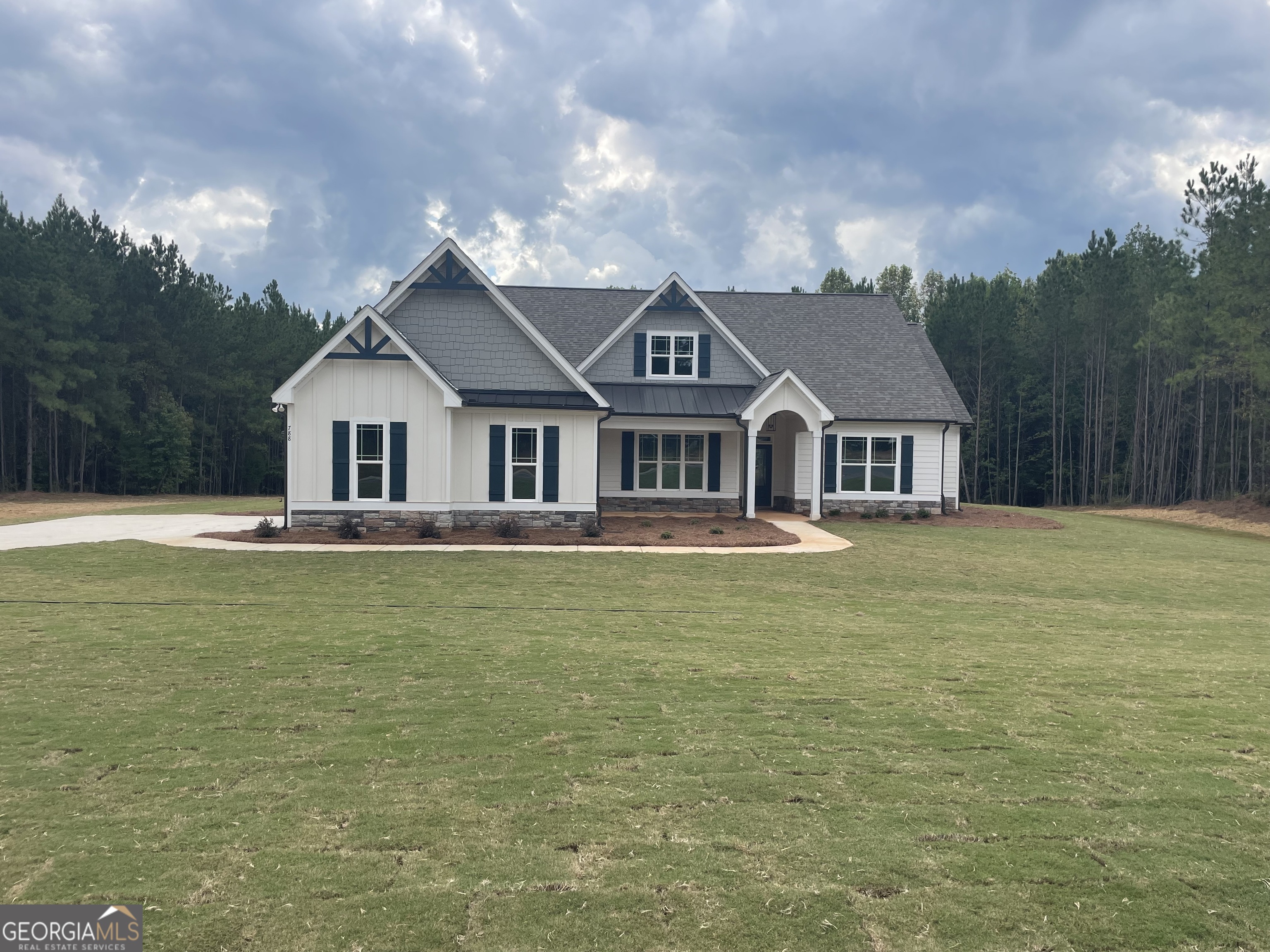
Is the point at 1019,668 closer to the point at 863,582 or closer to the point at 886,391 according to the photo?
the point at 863,582

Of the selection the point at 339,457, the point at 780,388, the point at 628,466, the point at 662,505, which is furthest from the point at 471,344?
the point at 780,388

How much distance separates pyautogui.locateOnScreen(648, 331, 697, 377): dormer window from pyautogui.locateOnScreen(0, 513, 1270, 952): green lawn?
16377 millimetres

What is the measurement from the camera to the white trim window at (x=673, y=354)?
85.6ft

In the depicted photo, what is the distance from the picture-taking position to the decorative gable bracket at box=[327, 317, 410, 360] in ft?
63.0

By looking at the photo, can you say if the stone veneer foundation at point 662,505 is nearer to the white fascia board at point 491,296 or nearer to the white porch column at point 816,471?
the white porch column at point 816,471

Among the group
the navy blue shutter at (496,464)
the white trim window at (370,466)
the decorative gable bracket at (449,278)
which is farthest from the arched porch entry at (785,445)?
the white trim window at (370,466)

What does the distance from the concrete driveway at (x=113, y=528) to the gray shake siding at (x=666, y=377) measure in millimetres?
11690

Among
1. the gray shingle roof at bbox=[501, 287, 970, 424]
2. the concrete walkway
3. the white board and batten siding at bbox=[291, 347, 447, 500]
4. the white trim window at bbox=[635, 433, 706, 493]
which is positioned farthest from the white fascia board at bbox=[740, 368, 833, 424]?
the white board and batten siding at bbox=[291, 347, 447, 500]

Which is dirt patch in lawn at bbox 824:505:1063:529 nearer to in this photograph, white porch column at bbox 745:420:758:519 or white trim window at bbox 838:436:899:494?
white trim window at bbox 838:436:899:494

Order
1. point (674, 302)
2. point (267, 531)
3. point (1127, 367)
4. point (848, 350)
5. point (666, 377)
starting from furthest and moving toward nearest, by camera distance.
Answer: point (1127, 367), point (848, 350), point (666, 377), point (674, 302), point (267, 531)

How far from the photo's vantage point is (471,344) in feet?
69.3

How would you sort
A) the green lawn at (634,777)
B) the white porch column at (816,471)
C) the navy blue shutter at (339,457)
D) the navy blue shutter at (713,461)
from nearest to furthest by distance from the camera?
the green lawn at (634,777) → the navy blue shutter at (339,457) → the white porch column at (816,471) → the navy blue shutter at (713,461)

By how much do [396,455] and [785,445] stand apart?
13.6m

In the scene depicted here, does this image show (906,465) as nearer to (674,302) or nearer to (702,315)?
(702,315)
